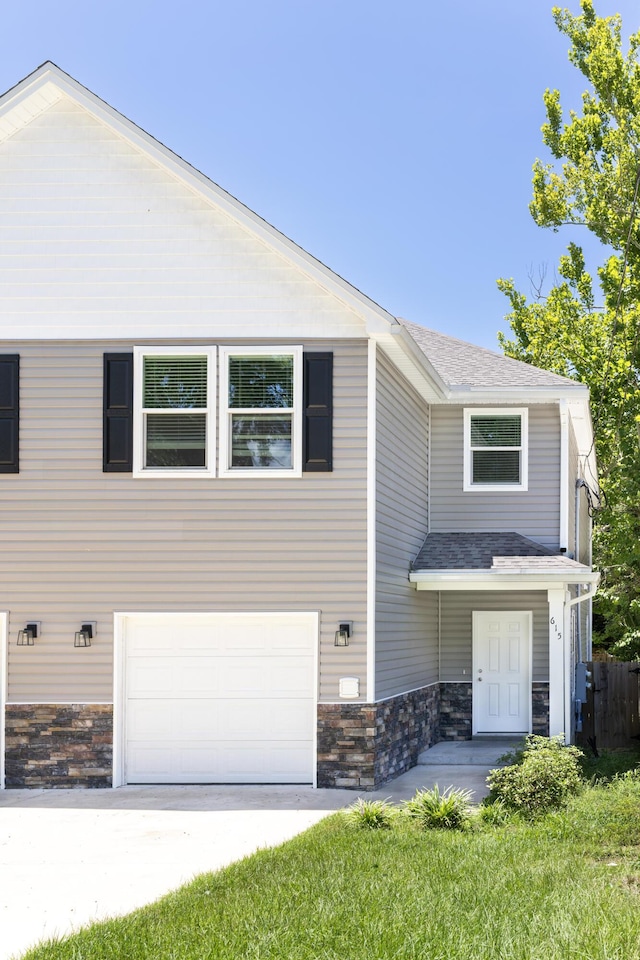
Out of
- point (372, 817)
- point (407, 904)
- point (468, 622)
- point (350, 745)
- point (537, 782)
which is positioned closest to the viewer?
point (407, 904)

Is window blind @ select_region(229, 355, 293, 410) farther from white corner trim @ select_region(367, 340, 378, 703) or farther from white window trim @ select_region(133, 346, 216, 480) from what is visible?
white corner trim @ select_region(367, 340, 378, 703)

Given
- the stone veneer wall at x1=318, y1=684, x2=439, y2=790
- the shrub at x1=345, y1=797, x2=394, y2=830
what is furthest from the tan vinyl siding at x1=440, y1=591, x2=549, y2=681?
the shrub at x1=345, y1=797, x2=394, y2=830

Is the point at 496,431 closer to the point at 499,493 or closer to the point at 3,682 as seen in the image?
the point at 499,493

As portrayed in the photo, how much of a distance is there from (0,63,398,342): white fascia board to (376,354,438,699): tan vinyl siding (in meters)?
0.91

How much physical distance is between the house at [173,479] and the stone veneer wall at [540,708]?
397 cm

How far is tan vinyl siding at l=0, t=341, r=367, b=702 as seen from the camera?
1352 centimetres

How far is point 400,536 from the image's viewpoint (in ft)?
50.0

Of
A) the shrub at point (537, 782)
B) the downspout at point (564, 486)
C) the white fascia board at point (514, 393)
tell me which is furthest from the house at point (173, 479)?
the downspout at point (564, 486)

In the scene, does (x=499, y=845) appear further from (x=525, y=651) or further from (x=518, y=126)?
(x=518, y=126)

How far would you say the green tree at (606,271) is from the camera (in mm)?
24875

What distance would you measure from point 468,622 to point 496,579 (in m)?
2.58

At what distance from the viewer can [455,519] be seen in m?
17.7

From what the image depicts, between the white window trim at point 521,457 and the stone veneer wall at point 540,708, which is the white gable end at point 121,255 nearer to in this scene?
the white window trim at point 521,457

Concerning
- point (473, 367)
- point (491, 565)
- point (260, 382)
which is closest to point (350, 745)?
point (491, 565)
